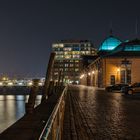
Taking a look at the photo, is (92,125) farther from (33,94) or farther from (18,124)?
(18,124)

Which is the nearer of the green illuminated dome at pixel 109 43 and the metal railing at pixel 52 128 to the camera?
the metal railing at pixel 52 128

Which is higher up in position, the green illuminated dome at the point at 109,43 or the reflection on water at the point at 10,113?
the green illuminated dome at the point at 109,43

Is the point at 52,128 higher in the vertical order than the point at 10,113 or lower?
higher

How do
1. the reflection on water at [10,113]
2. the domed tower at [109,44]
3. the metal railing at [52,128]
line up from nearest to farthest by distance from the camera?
the metal railing at [52,128]
the reflection on water at [10,113]
the domed tower at [109,44]

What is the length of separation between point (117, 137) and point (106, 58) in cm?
5887

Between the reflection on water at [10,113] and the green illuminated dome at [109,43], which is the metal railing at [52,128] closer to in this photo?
the reflection on water at [10,113]

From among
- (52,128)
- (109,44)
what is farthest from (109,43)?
(52,128)

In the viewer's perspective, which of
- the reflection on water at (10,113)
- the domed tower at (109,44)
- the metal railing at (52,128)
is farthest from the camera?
the domed tower at (109,44)

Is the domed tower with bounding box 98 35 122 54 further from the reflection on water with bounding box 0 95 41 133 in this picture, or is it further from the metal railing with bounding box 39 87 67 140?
the metal railing with bounding box 39 87 67 140

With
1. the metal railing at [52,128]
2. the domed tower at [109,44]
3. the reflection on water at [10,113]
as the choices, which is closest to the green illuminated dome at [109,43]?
the domed tower at [109,44]

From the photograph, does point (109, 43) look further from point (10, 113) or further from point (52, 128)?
point (52, 128)

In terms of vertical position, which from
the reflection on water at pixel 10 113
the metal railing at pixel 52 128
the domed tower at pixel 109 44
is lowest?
the reflection on water at pixel 10 113

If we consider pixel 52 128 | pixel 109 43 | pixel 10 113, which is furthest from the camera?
pixel 109 43

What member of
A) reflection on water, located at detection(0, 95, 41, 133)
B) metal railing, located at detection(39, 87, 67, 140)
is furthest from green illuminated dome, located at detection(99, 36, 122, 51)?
metal railing, located at detection(39, 87, 67, 140)
